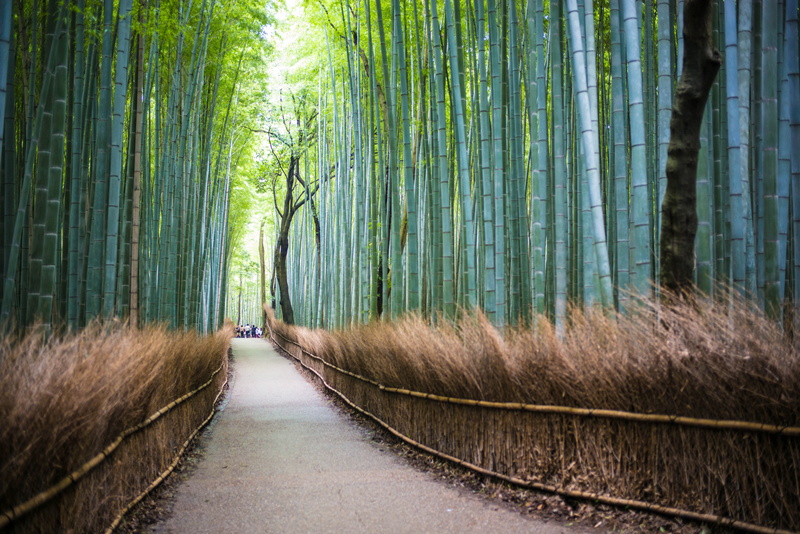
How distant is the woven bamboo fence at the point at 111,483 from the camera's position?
2061 millimetres

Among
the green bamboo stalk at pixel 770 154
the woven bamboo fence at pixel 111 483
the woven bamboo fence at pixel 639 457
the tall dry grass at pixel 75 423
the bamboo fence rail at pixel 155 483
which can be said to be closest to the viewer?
the tall dry grass at pixel 75 423

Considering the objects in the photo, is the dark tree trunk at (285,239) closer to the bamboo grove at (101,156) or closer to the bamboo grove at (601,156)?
the bamboo grove at (101,156)

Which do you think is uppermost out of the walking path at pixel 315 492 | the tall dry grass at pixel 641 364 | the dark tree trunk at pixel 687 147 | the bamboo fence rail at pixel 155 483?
the dark tree trunk at pixel 687 147

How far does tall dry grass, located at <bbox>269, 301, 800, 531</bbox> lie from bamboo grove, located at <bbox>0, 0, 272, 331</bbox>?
2294mm

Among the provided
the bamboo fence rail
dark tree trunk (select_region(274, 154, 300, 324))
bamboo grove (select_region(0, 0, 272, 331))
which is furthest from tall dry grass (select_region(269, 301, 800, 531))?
dark tree trunk (select_region(274, 154, 300, 324))

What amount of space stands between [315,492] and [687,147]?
247 cm

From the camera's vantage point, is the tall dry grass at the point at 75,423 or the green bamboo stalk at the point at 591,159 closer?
the tall dry grass at the point at 75,423

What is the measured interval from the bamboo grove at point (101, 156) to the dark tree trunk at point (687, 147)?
292 centimetres

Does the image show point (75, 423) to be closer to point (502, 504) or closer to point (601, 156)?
point (502, 504)

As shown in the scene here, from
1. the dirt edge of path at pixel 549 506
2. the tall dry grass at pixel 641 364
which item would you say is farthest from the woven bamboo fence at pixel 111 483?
the tall dry grass at pixel 641 364

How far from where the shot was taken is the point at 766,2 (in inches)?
133

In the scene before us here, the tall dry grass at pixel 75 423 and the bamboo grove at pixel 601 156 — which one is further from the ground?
the bamboo grove at pixel 601 156

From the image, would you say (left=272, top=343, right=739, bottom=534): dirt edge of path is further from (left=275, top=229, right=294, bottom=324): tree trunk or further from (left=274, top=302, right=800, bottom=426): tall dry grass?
(left=275, top=229, right=294, bottom=324): tree trunk

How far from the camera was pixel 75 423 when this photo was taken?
89.0 inches
